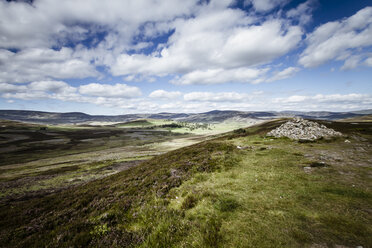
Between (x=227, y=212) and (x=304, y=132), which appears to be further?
(x=304, y=132)

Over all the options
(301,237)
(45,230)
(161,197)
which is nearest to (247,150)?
(161,197)

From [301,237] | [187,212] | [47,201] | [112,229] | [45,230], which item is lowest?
[47,201]

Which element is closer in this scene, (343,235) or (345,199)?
(343,235)

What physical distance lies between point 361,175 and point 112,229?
1706 cm

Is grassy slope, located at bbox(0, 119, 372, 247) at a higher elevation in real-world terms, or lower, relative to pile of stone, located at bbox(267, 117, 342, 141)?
lower

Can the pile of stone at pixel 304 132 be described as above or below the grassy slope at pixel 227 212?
above

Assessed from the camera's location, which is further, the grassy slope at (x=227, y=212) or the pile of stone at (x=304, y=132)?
the pile of stone at (x=304, y=132)

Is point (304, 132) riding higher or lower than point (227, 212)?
higher

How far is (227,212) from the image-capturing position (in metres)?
7.87

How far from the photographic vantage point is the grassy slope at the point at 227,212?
6141 millimetres

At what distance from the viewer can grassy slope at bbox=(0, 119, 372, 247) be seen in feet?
20.1

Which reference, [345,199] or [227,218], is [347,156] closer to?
[345,199]

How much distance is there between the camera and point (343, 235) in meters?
5.75

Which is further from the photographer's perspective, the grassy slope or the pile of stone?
the pile of stone
